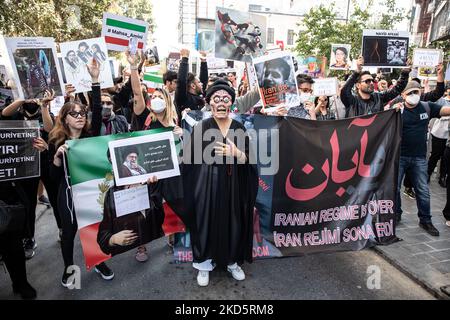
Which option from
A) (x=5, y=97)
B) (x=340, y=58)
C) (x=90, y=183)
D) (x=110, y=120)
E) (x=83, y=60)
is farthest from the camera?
(x=340, y=58)

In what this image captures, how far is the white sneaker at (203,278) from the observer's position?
3.32 metres

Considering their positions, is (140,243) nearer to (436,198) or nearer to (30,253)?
(30,253)

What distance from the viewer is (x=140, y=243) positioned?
11.5 feet

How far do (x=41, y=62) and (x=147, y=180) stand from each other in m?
1.69

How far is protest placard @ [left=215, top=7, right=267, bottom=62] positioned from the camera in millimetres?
4484

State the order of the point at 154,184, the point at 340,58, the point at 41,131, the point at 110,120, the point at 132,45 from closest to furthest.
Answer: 1. the point at 154,184
2. the point at 41,131
3. the point at 110,120
4. the point at 132,45
5. the point at 340,58

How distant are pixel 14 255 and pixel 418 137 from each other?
15.8 ft

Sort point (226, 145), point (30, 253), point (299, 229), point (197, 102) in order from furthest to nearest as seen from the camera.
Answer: point (197, 102) → point (30, 253) → point (299, 229) → point (226, 145)

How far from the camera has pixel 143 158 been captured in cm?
325

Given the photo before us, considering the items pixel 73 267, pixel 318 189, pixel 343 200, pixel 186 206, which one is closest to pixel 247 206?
pixel 186 206

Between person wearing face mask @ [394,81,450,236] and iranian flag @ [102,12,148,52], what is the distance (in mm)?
3830

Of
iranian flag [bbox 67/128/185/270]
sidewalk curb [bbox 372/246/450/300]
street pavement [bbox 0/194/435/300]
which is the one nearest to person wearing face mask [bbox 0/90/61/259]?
street pavement [bbox 0/194/435/300]

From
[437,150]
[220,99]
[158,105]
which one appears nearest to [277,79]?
[220,99]

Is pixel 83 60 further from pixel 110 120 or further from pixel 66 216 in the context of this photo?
pixel 66 216
